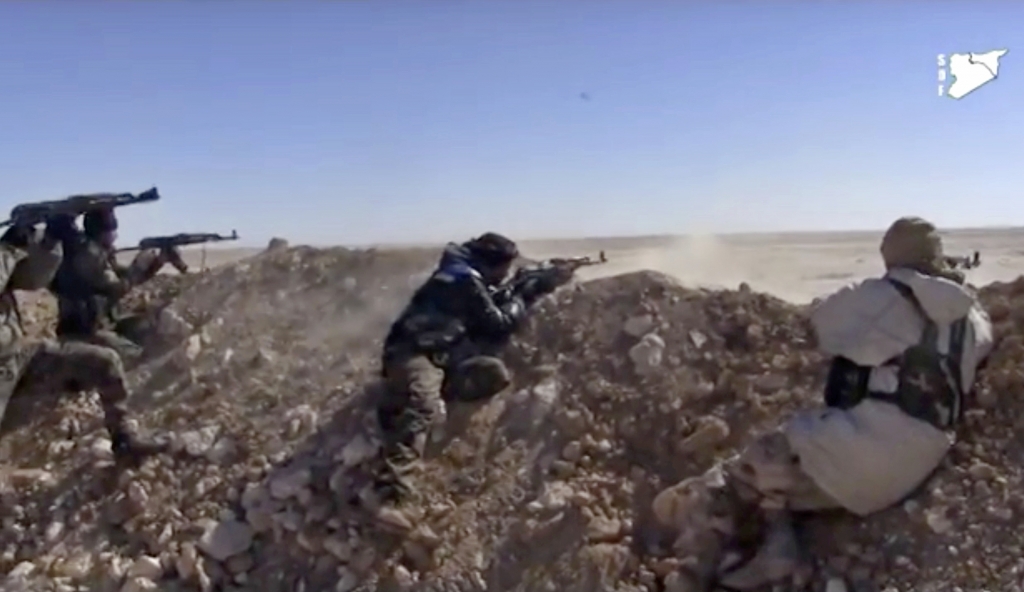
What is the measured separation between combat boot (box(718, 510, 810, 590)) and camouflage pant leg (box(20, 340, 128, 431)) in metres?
3.82

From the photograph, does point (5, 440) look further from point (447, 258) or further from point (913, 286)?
point (913, 286)

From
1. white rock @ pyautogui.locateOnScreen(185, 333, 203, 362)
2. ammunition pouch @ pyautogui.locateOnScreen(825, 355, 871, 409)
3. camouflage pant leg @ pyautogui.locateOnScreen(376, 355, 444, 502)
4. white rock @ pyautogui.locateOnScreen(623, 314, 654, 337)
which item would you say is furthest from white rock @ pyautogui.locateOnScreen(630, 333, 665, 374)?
white rock @ pyautogui.locateOnScreen(185, 333, 203, 362)

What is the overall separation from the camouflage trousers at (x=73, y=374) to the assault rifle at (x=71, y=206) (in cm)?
75

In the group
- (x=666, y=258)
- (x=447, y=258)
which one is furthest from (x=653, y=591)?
(x=666, y=258)

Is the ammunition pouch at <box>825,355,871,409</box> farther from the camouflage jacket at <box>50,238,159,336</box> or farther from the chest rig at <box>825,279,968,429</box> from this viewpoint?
the camouflage jacket at <box>50,238,159,336</box>

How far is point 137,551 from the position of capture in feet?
20.3

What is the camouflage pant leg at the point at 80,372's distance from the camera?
652 centimetres

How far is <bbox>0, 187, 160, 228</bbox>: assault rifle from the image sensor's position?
668 centimetres

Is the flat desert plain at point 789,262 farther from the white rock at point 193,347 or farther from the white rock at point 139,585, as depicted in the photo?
the white rock at point 139,585

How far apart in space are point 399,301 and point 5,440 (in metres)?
2.81

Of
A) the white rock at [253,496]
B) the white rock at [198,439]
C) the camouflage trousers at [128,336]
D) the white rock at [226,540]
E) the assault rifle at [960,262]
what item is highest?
the assault rifle at [960,262]

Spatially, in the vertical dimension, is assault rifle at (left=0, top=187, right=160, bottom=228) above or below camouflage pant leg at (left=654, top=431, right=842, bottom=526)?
above

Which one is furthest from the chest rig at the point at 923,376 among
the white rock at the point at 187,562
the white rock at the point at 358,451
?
the white rock at the point at 187,562

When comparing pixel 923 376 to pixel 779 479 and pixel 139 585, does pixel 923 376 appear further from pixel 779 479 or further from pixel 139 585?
pixel 139 585
